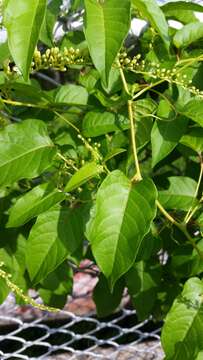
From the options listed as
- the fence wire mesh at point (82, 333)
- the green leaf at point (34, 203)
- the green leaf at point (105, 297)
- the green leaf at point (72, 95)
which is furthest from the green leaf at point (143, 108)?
the fence wire mesh at point (82, 333)

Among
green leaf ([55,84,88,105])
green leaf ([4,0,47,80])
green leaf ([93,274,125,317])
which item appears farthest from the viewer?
green leaf ([93,274,125,317])

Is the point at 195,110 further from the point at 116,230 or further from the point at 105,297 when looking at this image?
the point at 105,297

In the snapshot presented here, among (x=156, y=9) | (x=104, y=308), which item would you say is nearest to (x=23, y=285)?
(x=104, y=308)

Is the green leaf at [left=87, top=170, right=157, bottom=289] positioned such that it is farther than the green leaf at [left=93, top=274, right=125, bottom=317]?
No

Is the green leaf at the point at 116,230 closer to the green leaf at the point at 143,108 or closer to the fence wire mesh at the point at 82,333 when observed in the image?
the green leaf at the point at 143,108

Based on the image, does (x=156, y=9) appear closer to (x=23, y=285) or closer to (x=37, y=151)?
(x=37, y=151)

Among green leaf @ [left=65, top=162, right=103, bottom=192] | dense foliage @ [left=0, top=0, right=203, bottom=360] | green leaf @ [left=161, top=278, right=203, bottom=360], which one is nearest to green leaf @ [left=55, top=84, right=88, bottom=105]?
dense foliage @ [left=0, top=0, right=203, bottom=360]

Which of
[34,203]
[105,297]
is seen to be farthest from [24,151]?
[105,297]

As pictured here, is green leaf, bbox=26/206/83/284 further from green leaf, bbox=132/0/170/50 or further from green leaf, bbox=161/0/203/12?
green leaf, bbox=161/0/203/12
